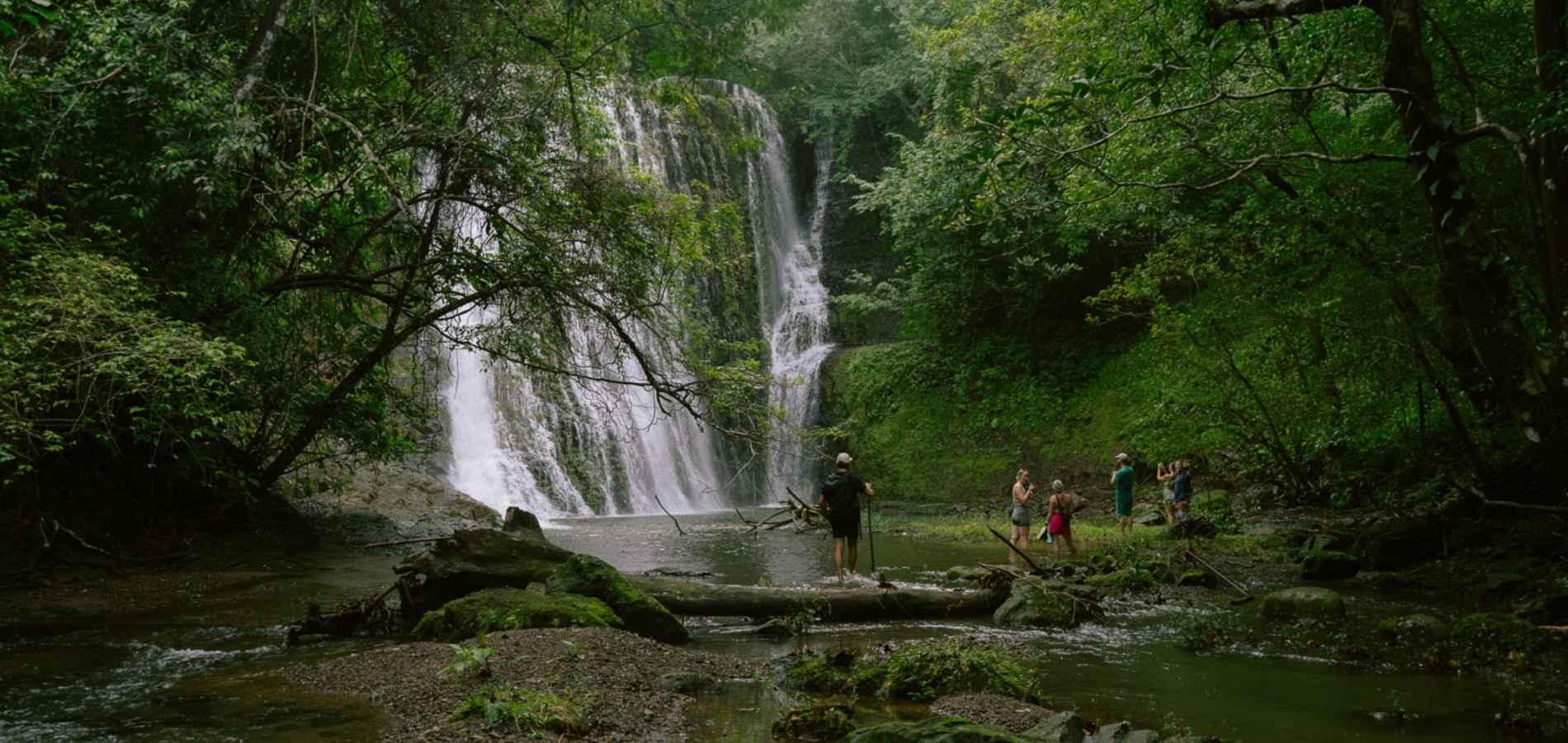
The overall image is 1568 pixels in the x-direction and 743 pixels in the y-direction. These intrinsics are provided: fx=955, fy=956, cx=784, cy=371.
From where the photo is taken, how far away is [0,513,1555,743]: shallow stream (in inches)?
225

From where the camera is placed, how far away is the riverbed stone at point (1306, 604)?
909 cm

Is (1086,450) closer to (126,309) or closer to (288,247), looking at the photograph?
(288,247)

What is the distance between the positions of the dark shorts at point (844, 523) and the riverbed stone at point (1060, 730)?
250 inches

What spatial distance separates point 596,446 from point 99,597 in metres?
15.5

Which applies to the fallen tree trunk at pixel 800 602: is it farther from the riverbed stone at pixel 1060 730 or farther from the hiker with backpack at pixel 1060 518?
the hiker with backpack at pixel 1060 518

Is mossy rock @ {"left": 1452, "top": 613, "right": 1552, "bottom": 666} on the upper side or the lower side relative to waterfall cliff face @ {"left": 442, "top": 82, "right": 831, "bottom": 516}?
lower

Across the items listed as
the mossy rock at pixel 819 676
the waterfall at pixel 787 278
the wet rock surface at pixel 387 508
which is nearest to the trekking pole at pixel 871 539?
the mossy rock at pixel 819 676

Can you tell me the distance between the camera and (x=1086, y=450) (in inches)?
951

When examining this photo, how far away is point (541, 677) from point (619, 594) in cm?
233

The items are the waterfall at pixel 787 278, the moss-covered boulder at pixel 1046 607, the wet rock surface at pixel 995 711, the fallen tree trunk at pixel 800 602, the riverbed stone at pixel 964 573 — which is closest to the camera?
the wet rock surface at pixel 995 711

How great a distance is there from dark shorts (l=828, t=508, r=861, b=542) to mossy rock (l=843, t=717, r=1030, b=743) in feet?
22.2

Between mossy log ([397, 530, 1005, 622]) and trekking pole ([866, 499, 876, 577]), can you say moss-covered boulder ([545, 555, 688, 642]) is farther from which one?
trekking pole ([866, 499, 876, 577])

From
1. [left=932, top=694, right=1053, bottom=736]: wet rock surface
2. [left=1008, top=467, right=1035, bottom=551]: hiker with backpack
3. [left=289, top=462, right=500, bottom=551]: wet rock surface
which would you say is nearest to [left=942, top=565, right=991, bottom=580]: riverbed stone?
[left=1008, top=467, right=1035, bottom=551]: hiker with backpack

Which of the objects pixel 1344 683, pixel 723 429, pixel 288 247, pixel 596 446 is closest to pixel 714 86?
pixel 596 446
